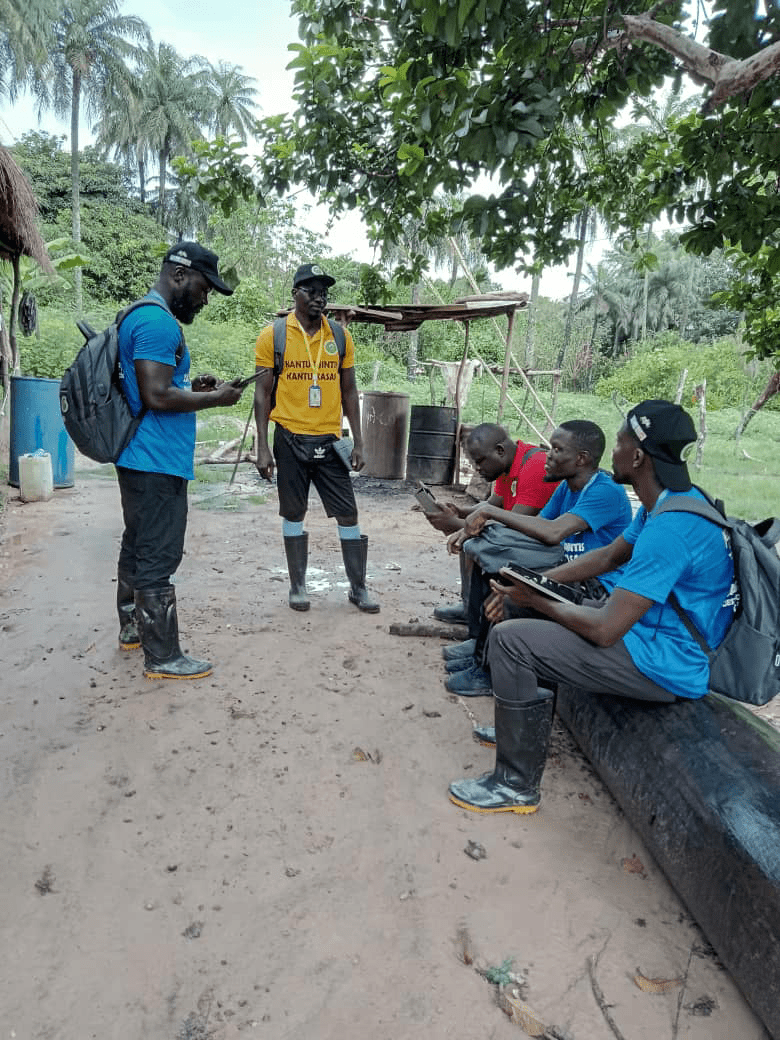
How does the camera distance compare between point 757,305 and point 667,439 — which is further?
point 757,305

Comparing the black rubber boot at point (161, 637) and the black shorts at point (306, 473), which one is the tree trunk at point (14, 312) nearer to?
the black shorts at point (306, 473)

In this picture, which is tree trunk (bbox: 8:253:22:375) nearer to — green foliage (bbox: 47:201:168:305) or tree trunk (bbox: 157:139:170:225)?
green foliage (bbox: 47:201:168:305)

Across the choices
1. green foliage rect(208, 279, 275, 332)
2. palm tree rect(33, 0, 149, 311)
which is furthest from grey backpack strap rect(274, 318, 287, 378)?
palm tree rect(33, 0, 149, 311)

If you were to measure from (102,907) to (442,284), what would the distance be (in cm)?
3068

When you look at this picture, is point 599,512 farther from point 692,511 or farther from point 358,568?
point 358,568

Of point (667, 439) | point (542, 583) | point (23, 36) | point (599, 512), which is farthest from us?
point (23, 36)

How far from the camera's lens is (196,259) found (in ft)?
11.1

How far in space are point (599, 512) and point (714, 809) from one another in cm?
145

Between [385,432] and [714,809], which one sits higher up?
[385,432]

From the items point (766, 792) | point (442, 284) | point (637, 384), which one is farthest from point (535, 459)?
point (442, 284)

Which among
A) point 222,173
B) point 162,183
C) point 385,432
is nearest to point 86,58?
point 162,183

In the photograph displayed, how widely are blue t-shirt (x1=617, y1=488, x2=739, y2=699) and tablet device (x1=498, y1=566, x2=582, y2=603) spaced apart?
0.31 metres

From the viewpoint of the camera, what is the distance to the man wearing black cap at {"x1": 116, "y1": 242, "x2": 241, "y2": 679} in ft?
10.6

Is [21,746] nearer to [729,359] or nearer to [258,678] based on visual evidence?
[258,678]
